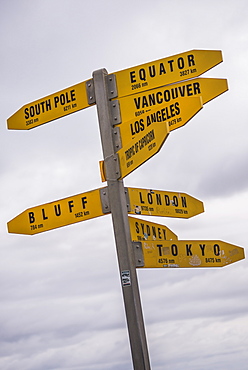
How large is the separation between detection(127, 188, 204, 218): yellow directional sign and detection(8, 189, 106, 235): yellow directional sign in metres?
0.35

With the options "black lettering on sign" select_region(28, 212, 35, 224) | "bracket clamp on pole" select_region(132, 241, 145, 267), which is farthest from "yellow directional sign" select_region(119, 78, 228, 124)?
"black lettering on sign" select_region(28, 212, 35, 224)

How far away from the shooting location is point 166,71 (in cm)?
640

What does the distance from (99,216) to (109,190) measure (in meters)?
0.27

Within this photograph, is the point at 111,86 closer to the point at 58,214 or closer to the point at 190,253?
the point at 58,214

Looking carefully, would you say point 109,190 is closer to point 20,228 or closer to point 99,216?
point 99,216

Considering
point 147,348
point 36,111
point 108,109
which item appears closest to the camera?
point 147,348

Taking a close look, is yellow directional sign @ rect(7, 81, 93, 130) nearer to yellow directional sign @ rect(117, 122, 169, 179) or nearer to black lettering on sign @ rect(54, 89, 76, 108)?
black lettering on sign @ rect(54, 89, 76, 108)

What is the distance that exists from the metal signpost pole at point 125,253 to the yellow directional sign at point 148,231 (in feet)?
0.44

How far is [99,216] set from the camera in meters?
6.43

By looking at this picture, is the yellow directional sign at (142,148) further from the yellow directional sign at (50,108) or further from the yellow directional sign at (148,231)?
the yellow directional sign at (50,108)

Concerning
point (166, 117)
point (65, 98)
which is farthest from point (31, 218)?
point (166, 117)

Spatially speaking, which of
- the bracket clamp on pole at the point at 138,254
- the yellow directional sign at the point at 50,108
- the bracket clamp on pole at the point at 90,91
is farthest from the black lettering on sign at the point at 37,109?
the bracket clamp on pole at the point at 138,254

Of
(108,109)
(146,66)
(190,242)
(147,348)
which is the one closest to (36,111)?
(108,109)

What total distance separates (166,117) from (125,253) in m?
1.28
